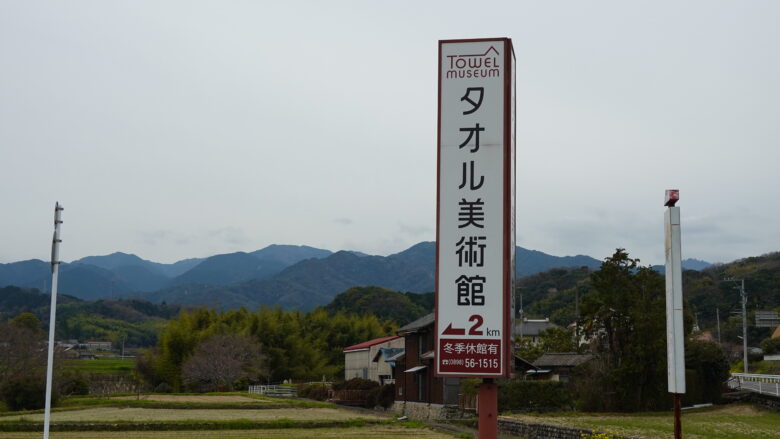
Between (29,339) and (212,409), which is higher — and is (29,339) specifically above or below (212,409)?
above

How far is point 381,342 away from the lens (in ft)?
149

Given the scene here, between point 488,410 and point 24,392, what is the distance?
28.1 m

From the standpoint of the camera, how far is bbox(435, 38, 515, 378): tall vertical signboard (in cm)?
811

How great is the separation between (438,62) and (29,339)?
33894 millimetres

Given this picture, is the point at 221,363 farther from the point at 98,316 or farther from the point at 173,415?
the point at 98,316

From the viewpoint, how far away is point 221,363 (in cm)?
4438

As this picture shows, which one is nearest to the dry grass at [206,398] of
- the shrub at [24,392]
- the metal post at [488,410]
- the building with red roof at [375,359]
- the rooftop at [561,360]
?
the shrub at [24,392]

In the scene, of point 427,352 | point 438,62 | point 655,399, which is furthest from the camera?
point 427,352

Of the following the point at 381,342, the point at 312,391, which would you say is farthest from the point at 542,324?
the point at 312,391

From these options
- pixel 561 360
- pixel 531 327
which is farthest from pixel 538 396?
pixel 531 327

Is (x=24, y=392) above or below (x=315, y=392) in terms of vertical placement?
above

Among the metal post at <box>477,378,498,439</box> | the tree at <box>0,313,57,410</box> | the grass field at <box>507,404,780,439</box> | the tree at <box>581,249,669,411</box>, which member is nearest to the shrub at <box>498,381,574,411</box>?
the tree at <box>581,249,669,411</box>

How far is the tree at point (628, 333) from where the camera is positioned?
89.1ft

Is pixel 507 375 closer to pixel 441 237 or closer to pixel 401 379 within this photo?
pixel 441 237
